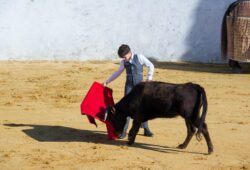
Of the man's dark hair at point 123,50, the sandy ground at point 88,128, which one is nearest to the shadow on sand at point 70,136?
the sandy ground at point 88,128

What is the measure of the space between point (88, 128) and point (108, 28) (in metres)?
6.23

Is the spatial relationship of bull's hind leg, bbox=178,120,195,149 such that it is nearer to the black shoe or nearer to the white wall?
the black shoe

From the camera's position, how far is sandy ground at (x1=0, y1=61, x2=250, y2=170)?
26.6 ft

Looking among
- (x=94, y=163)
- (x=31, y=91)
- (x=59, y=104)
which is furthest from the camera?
(x=31, y=91)

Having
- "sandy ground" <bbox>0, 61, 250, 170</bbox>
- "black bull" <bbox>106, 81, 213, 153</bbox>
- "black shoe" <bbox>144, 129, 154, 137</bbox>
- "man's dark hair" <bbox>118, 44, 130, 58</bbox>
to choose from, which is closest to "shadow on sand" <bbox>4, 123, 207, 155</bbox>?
"sandy ground" <bbox>0, 61, 250, 170</bbox>

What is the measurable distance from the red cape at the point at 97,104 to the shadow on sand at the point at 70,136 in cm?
21

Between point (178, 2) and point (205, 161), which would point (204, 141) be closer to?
point (205, 161)

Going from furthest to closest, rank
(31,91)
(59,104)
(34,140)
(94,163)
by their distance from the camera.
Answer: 1. (31,91)
2. (59,104)
3. (34,140)
4. (94,163)

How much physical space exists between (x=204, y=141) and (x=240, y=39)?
236 inches

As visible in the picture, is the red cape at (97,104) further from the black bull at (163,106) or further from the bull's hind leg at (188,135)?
the bull's hind leg at (188,135)

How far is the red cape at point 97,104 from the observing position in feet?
29.7

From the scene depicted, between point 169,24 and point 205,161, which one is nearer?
point 205,161

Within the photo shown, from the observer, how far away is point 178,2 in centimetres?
1598

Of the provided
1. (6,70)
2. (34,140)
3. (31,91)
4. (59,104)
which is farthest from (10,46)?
(34,140)
